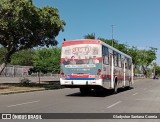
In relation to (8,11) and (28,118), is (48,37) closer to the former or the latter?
(8,11)

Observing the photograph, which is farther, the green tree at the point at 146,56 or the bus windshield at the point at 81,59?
the green tree at the point at 146,56

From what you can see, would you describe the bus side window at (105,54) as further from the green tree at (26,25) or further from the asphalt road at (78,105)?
the green tree at (26,25)

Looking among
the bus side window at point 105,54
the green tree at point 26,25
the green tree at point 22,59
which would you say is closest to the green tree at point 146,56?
the green tree at point 22,59

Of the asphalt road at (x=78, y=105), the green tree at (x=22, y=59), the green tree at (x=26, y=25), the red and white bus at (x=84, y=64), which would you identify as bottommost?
the asphalt road at (x=78, y=105)

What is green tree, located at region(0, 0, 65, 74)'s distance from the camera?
3081 cm

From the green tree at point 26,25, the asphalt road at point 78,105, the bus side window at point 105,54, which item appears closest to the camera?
the asphalt road at point 78,105

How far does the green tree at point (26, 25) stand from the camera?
3081 centimetres

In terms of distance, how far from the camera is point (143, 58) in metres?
120

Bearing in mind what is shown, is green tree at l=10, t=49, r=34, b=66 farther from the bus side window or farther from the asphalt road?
the bus side window

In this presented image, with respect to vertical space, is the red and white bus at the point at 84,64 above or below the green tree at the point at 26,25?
below

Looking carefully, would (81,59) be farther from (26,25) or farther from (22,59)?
(22,59)

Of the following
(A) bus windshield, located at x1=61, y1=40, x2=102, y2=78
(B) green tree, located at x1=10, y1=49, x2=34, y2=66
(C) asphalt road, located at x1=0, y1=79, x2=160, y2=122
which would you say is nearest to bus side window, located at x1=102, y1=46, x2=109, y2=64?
(A) bus windshield, located at x1=61, y1=40, x2=102, y2=78

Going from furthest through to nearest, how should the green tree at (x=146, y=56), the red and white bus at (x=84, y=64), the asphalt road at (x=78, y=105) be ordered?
the green tree at (x=146, y=56), the red and white bus at (x=84, y=64), the asphalt road at (x=78, y=105)

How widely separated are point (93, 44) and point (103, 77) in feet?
6.97
